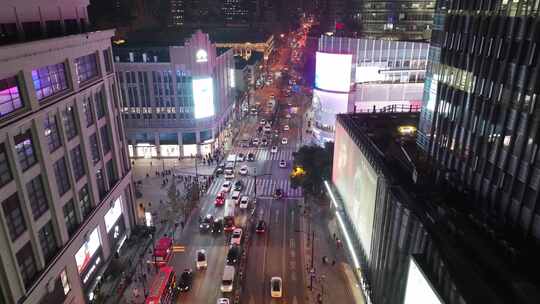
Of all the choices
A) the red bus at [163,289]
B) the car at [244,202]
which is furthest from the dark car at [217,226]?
the red bus at [163,289]

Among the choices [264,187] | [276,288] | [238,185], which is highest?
[276,288]

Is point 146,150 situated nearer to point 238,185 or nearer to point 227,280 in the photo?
point 238,185

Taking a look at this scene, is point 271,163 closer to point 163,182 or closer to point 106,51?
point 163,182

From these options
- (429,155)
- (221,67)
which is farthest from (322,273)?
(221,67)

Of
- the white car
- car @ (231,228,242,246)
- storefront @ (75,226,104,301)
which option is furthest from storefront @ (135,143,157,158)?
storefront @ (75,226,104,301)

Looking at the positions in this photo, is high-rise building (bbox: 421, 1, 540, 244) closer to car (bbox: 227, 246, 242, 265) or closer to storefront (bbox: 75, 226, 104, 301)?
car (bbox: 227, 246, 242, 265)

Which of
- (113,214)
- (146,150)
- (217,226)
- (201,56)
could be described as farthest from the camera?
(146,150)

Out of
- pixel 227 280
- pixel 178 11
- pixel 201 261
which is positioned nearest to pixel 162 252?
pixel 201 261
